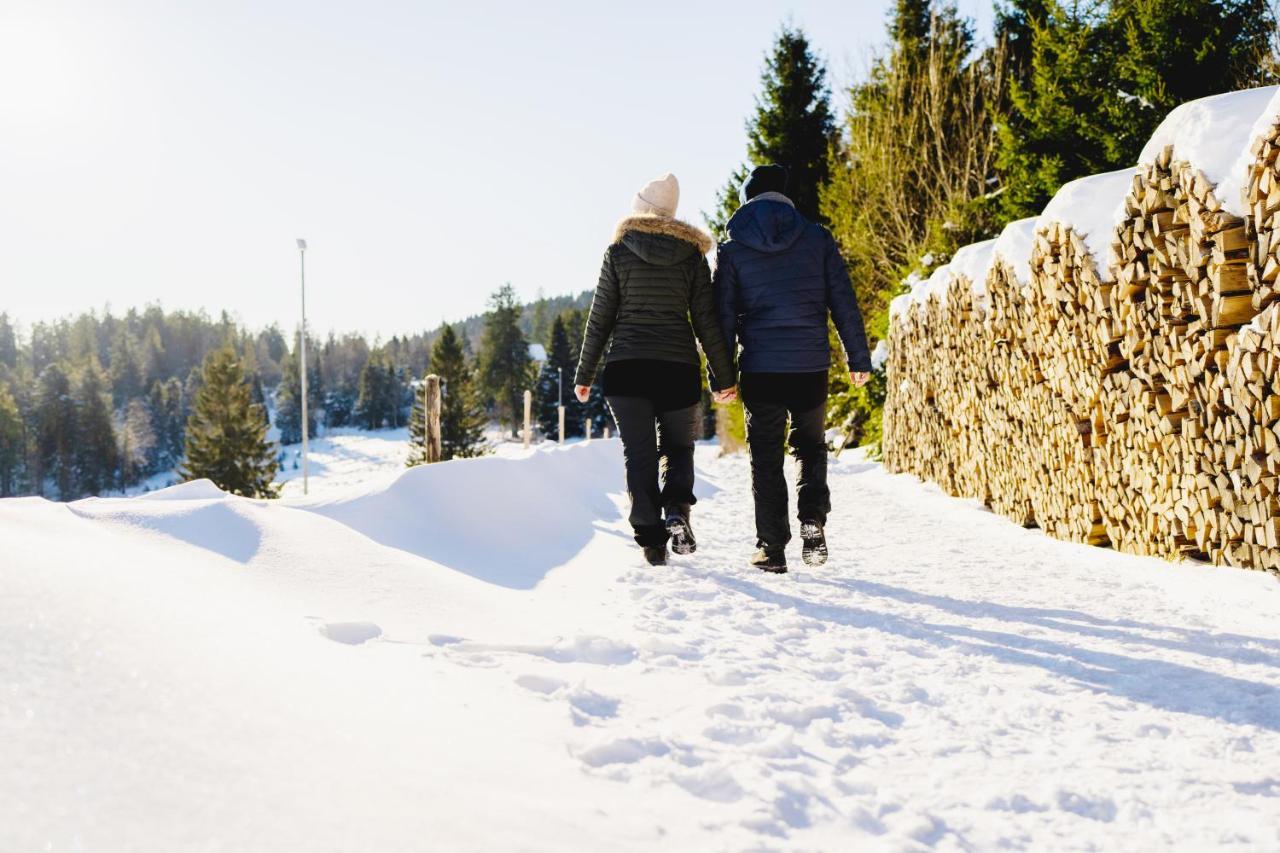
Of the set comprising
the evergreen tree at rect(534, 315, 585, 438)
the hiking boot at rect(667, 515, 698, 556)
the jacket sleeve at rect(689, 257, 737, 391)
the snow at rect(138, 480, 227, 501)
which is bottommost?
the hiking boot at rect(667, 515, 698, 556)

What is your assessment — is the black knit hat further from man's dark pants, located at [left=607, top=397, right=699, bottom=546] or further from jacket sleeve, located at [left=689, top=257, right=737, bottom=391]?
man's dark pants, located at [left=607, top=397, right=699, bottom=546]

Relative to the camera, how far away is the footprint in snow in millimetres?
2279

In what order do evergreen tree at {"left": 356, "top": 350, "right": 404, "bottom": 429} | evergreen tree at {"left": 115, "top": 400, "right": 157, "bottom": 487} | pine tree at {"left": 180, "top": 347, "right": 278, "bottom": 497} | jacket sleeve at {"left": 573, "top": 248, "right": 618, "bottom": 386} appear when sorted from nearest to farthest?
jacket sleeve at {"left": 573, "top": 248, "right": 618, "bottom": 386} < pine tree at {"left": 180, "top": 347, "right": 278, "bottom": 497} < evergreen tree at {"left": 115, "top": 400, "right": 157, "bottom": 487} < evergreen tree at {"left": 356, "top": 350, "right": 404, "bottom": 429}

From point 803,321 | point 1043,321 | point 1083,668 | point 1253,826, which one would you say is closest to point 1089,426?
point 1043,321

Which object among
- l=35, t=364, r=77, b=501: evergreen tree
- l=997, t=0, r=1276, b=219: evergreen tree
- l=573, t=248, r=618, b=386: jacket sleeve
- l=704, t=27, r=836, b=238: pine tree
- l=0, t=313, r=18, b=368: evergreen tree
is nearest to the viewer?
l=573, t=248, r=618, b=386: jacket sleeve

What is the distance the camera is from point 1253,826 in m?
1.50

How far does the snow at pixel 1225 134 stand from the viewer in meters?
3.43

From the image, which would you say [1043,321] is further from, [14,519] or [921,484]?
[14,519]

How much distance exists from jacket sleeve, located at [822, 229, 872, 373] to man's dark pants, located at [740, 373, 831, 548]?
0.65 feet

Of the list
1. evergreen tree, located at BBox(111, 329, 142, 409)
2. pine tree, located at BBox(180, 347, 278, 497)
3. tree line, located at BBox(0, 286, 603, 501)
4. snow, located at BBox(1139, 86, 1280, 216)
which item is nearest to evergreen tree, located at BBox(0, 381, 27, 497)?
tree line, located at BBox(0, 286, 603, 501)

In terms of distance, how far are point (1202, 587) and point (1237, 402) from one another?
2.82 ft

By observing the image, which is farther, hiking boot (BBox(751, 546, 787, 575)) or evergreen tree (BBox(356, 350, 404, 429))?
evergreen tree (BBox(356, 350, 404, 429))

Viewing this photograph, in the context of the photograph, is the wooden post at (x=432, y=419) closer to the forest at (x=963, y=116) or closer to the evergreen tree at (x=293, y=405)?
the forest at (x=963, y=116)

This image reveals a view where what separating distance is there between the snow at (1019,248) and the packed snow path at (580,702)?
279 cm
